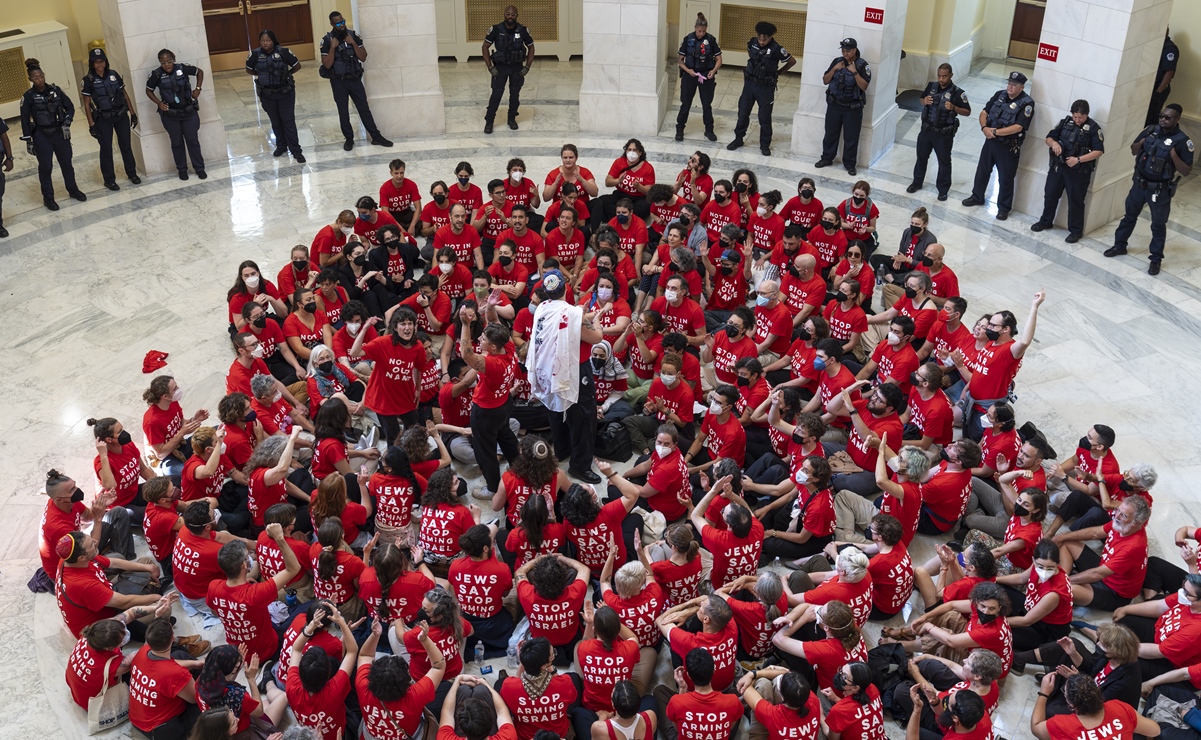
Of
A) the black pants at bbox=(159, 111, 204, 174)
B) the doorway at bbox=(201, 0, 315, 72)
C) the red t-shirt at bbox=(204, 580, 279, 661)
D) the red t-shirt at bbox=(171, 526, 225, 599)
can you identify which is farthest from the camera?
the doorway at bbox=(201, 0, 315, 72)

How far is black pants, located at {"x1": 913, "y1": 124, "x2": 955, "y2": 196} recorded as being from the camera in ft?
45.9

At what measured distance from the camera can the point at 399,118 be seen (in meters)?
16.1

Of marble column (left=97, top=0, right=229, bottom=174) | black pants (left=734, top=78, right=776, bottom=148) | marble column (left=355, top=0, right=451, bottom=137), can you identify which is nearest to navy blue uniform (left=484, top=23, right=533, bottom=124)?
marble column (left=355, top=0, right=451, bottom=137)

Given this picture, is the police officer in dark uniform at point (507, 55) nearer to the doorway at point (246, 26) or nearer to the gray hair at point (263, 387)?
the doorway at point (246, 26)

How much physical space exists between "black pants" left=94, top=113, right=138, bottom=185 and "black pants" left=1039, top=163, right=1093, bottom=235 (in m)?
11.9

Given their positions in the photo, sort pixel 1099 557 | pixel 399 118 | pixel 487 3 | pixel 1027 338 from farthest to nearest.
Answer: pixel 487 3
pixel 399 118
pixel 1027 338
pixel 1099 557

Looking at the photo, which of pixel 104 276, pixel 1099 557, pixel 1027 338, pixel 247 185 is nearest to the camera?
pixel 1099 557

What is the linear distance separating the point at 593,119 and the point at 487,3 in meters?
4.44

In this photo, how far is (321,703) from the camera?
620 cm

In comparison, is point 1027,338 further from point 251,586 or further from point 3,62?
point 3,62

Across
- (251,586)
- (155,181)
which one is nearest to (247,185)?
(155,181)

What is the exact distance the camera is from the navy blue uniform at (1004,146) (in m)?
13.2

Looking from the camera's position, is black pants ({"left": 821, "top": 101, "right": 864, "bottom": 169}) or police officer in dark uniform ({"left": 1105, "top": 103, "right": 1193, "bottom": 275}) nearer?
police officer in dark uniform ({"left": 1105, "top": 103, "right": 1193, "bottom": 275})

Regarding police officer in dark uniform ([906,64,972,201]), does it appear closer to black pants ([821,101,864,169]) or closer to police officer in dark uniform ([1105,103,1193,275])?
black pants ([821,101,864,169])
